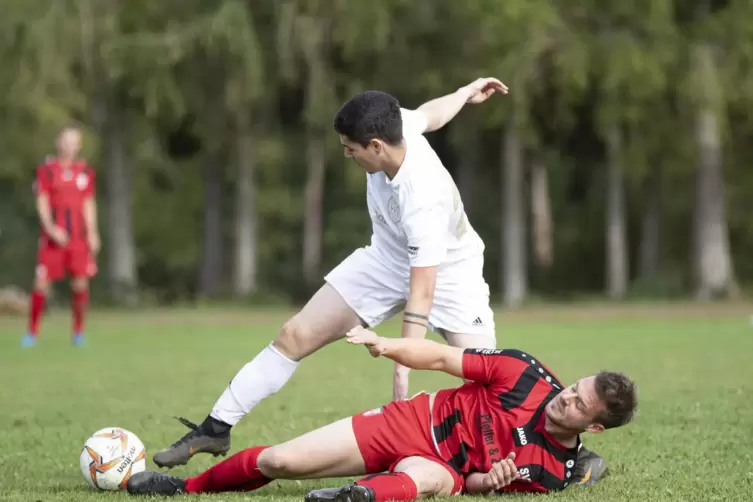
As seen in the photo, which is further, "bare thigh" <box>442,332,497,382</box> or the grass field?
"bare thigh" <box>442,332,497,382</box>

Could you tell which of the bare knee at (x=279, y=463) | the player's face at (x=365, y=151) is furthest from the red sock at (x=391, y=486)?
the player's face at (x=365, y=151)

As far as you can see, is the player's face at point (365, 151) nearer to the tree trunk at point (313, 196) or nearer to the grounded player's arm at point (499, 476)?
the grounded player's arm at point (499, 476)

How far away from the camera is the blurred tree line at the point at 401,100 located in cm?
2850

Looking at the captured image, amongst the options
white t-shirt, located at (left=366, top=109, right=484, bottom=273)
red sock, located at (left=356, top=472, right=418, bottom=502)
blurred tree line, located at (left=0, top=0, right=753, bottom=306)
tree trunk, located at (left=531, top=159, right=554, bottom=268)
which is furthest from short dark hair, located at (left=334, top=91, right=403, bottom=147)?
tree trunk, located at (left=531, top=159, right=554, bottom=268)

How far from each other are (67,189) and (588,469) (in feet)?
36.1

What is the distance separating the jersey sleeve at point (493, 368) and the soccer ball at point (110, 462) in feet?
5.87

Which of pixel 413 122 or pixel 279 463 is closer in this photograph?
pixel 279 463

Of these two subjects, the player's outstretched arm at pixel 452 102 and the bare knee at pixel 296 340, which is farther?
the player's outstretched arm at pixel 452 102

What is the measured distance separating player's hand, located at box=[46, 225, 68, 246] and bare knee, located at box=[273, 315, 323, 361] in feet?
30.8

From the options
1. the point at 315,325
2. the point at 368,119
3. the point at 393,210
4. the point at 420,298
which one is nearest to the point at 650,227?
the point at 315,325

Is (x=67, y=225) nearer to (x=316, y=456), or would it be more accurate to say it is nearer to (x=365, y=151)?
(x=365, y=151)

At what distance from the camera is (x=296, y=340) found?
7.41 m

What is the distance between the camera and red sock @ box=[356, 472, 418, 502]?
612 centimetres

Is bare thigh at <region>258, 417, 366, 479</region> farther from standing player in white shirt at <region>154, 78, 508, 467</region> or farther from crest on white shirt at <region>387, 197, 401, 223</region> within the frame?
crest on white shirt at <region>387, 197, 401, 223</region>
